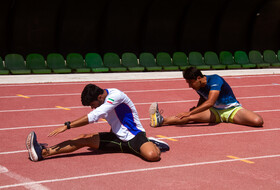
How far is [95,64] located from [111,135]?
11518 mm

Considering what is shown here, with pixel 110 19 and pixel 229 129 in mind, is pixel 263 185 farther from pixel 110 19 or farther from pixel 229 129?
pixel 110 19

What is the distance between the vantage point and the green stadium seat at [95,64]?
17.6m

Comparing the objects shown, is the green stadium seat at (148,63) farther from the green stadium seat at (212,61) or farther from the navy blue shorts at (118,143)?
the navy blue shorts at (118,143)

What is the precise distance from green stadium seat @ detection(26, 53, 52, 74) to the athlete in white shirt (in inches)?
417

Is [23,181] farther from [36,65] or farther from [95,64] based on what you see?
[95,64]

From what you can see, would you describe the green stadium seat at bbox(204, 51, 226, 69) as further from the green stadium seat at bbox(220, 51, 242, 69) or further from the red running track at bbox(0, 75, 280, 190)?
the red running track at bbox(0, 75, 280, 190)

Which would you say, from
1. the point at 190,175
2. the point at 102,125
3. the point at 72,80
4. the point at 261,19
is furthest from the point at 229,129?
the point at 261,19

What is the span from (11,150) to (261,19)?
19279mm

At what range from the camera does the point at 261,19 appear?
23.4m

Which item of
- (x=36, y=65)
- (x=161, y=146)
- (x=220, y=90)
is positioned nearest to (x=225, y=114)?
(x=220, y=90)

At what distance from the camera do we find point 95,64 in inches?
701

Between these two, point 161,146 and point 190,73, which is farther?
point 190,73

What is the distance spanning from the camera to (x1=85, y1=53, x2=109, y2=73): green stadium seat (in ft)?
57.7

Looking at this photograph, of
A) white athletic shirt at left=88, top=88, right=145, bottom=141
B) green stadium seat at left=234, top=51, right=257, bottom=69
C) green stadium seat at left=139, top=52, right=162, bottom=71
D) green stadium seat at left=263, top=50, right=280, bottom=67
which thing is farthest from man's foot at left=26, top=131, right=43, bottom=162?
green stadium seat at left=263, top=50, right=280, bottom=67
